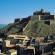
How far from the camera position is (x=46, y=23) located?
67.1 meters

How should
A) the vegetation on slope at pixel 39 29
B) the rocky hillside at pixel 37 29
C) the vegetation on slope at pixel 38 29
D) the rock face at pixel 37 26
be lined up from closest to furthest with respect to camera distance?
the vegetation on slope at pixel 39 29, the vegetation on slope at pixel 38 29, the rocky hillside at pixel 37 29, the rock face at pixel 37 26

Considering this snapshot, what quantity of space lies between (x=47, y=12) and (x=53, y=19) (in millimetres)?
9360

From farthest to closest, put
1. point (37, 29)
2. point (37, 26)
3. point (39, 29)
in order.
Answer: point (37, 26)
point (39, 29)
point (37, 29)

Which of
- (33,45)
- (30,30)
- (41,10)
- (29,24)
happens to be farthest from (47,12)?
(33,45)

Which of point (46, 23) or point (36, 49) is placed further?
point (46, 23)

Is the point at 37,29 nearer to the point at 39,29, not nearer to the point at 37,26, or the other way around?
the point at 39,29

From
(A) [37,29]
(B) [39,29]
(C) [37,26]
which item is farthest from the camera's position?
(C) [37,26]

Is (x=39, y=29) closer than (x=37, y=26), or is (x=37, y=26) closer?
(x=39, y=29)

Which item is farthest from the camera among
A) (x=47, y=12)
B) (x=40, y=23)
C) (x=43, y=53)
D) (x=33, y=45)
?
(x=47, y=12)

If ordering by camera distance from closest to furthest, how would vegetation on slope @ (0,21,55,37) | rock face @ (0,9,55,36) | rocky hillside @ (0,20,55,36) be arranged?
vegetation on slope @ (0,21,55,37) < rocky hillside @ (0,20,55,36) < rock face @ (0,9,55,36)

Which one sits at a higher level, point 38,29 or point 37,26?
point 37,26

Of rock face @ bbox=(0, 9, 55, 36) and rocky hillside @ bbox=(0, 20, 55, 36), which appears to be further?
rock face @ bbox=(0, 9, 55, 36)

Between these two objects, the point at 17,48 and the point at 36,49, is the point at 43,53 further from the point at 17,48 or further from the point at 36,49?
the point at 17,48

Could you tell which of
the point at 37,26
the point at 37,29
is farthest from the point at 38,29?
the point at 37,26
